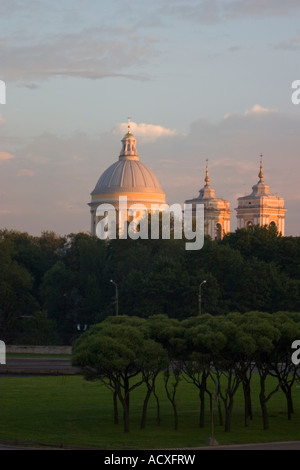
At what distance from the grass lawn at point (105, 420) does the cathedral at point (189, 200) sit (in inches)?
4397

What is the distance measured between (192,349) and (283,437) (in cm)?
503

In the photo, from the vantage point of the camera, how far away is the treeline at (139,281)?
304 ft

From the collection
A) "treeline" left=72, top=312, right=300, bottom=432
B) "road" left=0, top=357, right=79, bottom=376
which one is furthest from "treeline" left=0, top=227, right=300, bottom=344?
"treeline" left=72, top=312, right=300, bottom=432

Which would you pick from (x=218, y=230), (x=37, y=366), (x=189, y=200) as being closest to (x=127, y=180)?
(x=189, y=200)

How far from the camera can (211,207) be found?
174 meters

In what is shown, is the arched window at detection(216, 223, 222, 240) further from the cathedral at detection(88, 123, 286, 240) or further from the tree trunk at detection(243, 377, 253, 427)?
the tree trunk at detection(243, 377, 253, 427)

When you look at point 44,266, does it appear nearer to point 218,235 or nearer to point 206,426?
point 218,235

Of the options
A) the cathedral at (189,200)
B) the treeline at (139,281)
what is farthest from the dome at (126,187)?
the treeline at (139,281)

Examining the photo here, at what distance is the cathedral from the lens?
171250 millimetres

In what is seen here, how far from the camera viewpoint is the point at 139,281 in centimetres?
9556

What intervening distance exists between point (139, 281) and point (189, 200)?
83.0 meters

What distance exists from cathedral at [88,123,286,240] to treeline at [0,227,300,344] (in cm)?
5281

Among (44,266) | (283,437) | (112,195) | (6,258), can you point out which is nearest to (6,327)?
(6,258)

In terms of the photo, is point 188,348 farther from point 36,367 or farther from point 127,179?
point 127,179
